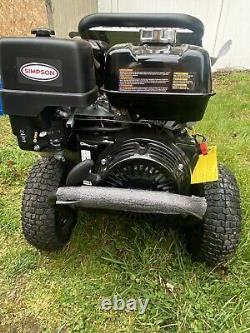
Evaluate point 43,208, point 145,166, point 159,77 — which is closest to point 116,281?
point 43,208

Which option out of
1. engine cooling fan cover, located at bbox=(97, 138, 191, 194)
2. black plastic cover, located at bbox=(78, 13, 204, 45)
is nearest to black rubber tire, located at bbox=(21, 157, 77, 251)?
engine cooling fan cover, located at bbox=(97, 138, 191, 194)

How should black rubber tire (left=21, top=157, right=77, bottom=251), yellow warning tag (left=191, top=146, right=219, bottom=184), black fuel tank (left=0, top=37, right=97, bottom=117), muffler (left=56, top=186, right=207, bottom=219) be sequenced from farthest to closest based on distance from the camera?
black rubber tire (left=21, top=157, right=77, bottom=251) < yellow warning tag (left=191, top=146, right=219, bottom=184) < muffler (left=56, top=186, right=207, bottom=219) < black fuel tank (left=0, top=37, right=97, bottom=117)

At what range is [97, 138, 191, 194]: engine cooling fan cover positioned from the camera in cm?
147

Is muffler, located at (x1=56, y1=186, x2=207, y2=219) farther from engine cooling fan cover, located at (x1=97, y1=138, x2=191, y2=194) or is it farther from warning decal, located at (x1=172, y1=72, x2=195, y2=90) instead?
warning decal, located at (x1=172, y1=72, x2=195, y2=90)

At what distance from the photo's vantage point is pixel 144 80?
133cm

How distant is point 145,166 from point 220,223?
43 cm

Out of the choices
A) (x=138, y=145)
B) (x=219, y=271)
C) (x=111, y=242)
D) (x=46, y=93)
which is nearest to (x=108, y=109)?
(x=138, y=145)

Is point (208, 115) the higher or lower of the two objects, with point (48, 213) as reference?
lower

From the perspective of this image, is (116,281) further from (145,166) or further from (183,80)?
(183,80)

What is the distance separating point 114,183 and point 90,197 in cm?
19

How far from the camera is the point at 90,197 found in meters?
1.40

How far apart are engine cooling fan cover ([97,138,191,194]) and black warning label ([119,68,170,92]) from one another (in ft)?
0.78

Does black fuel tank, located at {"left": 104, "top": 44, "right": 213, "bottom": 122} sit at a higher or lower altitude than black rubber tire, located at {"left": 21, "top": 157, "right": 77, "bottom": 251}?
higher

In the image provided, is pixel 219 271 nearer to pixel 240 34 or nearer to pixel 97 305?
pixel 97 305
